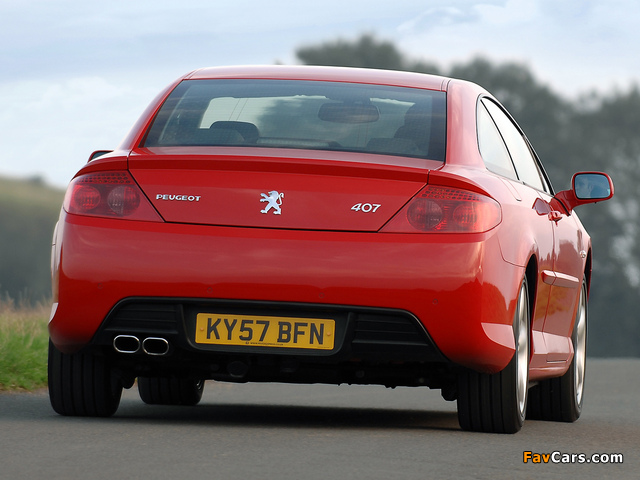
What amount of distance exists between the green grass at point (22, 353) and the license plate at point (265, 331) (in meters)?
3.33

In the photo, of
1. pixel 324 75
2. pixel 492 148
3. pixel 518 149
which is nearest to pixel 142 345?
pixel 324 75

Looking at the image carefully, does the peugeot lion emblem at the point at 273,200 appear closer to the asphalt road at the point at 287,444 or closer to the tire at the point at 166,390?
the asphalt road at the point at 287,444

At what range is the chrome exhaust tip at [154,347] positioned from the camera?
5.98 m

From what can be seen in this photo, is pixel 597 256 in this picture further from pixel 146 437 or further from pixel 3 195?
pixel 146 437

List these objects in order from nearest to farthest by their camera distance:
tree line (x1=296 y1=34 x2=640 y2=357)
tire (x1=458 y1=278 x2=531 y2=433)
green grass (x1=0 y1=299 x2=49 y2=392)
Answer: tire (x1=458 y1=278 x2=531 y2=433), green grass (x1=0 y1=299 x2=49 y2=392), tree line (x1=296 y1=34 x2=640 y2=357)

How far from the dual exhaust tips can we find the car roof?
1.64 m

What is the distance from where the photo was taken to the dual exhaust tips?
5977 millimetres

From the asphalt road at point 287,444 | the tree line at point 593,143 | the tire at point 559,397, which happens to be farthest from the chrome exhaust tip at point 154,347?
Result: the tree line at point 593,143

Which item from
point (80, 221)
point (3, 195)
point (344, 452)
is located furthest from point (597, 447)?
point (3, 195)

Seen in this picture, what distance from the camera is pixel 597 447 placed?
20.9 ft

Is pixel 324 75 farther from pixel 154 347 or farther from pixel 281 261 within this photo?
pixel 154 347

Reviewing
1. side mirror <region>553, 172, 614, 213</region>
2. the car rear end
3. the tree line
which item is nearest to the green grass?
the car rear end

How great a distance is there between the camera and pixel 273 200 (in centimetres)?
586

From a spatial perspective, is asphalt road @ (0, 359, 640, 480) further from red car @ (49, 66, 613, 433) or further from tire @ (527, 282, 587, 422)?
red car @ (49, 66, 613, 433)
